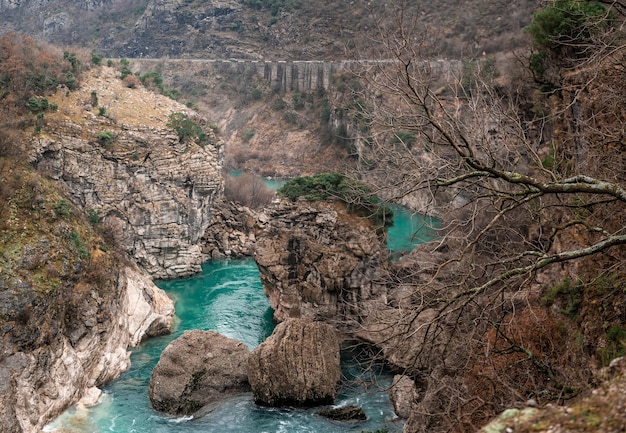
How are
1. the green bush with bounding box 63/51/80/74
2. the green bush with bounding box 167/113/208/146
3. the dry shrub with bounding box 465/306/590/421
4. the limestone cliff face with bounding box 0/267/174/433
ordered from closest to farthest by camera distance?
the dry shrub with bounding box 465/306/590/421 < the limestone cliff face with bounding box 0/267/174/433 < the green bush with bounding box 63/51/80/74 < the green bush with bounding box 167/113/208/146

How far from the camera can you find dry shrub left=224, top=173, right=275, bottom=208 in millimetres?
42062

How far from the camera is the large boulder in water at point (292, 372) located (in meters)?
17.2

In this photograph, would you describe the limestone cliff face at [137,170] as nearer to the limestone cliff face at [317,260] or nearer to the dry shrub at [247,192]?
the dry shrub at [247,192]

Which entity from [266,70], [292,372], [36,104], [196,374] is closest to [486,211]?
[292,372]

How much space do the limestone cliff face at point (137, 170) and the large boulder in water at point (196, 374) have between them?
13.0 m

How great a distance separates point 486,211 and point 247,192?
35353mm

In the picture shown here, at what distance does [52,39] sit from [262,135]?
4681cm

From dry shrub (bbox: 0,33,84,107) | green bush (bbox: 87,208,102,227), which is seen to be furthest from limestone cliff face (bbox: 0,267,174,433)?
dry shrub (bbox: 0,33,84,107)

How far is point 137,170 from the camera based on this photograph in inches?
1214

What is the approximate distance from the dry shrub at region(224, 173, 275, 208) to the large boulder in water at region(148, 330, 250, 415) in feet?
76.0

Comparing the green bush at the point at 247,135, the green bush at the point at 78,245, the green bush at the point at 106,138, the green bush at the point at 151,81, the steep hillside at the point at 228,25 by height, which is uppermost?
the steep hillside at the point at 228,25

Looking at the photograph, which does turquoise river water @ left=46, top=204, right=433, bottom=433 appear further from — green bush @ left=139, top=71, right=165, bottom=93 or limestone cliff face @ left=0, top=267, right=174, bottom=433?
green bush @ left=139, top=71, right=165, bottom=93

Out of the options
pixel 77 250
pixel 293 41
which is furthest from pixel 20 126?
pixel 293 41

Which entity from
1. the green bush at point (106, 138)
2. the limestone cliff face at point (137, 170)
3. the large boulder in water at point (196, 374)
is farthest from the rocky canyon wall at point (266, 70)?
the large boulder in water at point (196, 374)
